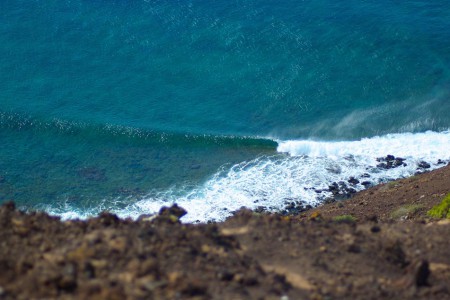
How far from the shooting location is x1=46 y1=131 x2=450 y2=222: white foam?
41.7 m

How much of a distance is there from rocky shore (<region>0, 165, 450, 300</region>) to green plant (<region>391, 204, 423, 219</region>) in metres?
9.87

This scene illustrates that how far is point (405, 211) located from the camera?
3319 centimetres

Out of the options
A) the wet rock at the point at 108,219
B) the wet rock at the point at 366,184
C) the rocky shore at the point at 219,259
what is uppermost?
the wet rock at the point at 108,219

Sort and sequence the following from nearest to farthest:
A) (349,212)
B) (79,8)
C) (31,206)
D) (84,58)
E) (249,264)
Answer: (249,264), (349,212), (31,206), (84,58), (79,8)

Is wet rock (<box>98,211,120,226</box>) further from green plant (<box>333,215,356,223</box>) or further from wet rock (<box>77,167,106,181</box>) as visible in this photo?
wet rock (<box>77,167,106,181</box>)

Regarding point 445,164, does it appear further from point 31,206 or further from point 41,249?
point 41,249

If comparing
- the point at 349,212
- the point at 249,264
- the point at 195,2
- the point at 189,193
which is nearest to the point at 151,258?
the point at 249,264

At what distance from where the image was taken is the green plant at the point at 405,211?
32.5 metres

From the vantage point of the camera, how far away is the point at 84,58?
55750 millimetres

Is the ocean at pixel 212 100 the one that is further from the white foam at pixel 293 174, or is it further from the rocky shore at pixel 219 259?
the rocky shore at pixel 219 259

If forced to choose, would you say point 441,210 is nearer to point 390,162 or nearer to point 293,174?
point 390,162

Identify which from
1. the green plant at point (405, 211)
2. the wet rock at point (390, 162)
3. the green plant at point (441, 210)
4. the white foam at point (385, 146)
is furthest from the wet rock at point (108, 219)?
the white foam at point (385, 146)

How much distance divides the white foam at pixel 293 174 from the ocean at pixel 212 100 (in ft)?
0.37

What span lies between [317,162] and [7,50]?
25.3m
